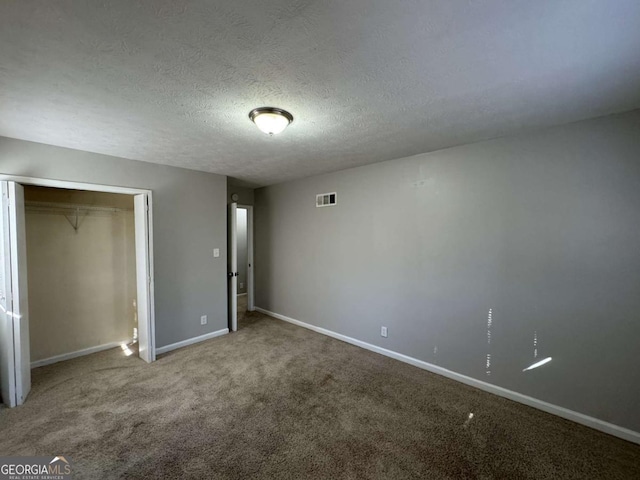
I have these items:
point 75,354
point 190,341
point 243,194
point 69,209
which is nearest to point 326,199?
point 243,194

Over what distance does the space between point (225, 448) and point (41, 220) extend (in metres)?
3.52

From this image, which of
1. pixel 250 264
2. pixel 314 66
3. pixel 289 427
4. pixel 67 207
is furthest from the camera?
pixel 250 264

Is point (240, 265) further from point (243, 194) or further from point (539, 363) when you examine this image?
point (539, 363)

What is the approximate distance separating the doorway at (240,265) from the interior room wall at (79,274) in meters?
1.41

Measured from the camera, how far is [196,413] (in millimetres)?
2342

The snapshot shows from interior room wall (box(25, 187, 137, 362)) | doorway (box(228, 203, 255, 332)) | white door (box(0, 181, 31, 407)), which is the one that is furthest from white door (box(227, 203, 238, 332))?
white door (box(0, 181, 31, 407))

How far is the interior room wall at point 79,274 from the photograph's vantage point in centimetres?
320

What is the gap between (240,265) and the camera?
6.89 meters

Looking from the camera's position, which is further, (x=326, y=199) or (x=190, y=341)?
(x=326, y=199)

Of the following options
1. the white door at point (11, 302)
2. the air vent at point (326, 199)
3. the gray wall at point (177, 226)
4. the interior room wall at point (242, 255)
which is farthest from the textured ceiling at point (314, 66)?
the interior room wall at point (242, 255)

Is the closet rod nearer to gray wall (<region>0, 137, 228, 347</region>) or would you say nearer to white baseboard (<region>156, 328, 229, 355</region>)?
gray wall (<region>0, 137, 228, 347</region>)

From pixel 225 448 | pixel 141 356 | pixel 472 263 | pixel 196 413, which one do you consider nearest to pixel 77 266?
pixel 141 356

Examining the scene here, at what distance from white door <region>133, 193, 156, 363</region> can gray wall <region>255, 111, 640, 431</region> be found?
2.55 m

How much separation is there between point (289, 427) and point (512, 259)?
2.59 meters
